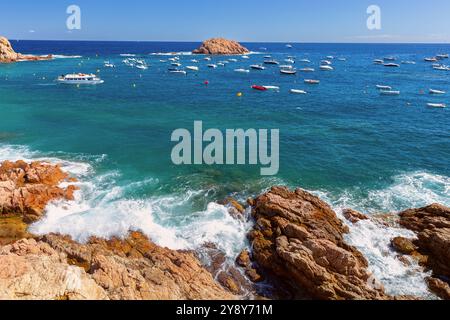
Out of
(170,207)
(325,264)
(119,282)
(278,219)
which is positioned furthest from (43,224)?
(325,264)

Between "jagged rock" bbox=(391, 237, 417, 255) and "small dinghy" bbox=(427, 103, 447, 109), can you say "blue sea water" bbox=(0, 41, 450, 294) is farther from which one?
"small dinghy" bbox=(427, 103, 447, 109)

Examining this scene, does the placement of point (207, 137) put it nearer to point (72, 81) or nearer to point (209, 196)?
point (209, 196)

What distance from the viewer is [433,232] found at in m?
A: 29.5

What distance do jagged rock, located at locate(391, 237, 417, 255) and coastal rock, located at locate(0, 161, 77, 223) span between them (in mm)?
33197

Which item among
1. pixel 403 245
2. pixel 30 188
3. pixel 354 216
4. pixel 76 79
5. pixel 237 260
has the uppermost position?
pixel 76 79

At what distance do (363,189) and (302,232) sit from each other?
1623 cm

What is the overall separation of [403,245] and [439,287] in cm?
479

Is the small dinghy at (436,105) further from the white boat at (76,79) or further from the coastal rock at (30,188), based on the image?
the white boat at (76,79)

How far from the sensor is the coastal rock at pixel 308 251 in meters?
23.9

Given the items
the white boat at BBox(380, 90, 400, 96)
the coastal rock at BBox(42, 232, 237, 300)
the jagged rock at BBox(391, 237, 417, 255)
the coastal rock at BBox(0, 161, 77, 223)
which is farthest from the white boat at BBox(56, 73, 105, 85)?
the jagged rock at BBox(391, 237, 417, 255)

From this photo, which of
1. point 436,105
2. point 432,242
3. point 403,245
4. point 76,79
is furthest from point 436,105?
point 76,79

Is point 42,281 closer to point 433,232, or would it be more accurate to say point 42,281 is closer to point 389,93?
point 433,232

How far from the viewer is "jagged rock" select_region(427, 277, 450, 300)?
2479 cm

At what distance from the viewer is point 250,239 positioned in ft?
98.7
